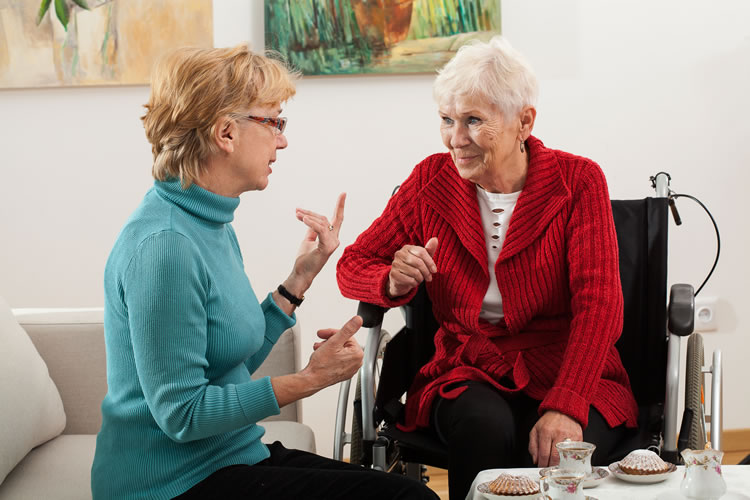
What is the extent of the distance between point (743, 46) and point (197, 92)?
217 centimetres

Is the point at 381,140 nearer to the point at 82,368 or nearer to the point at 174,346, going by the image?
the point at 82,368

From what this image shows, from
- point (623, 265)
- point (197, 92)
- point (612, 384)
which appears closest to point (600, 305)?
point (612, 384)

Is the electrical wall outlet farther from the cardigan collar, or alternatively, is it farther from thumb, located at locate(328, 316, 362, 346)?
thumb, located at locate(328, 316, 362, 346)

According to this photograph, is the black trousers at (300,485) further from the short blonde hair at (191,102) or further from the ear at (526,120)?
the ear at (526,120)

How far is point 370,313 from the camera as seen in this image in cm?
188

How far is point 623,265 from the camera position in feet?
6.65

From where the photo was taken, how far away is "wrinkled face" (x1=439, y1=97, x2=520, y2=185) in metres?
1.82

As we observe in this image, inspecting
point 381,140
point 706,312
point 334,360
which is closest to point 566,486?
point 334,360

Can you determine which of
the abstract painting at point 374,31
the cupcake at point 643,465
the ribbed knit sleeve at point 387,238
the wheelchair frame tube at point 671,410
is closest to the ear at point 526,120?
the ribbed knit sleeve at point 387,238

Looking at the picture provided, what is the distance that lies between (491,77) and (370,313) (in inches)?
23.1

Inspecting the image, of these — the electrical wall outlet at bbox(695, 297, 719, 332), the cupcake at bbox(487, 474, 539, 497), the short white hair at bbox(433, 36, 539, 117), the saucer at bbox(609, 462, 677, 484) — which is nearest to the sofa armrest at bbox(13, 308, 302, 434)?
the short white hair at bbox(433, 36, 539, 117)

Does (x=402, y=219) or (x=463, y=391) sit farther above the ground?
(x=402, y=219)

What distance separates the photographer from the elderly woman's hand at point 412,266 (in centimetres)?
173

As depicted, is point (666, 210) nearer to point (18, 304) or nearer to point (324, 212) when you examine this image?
point (324, 212)
